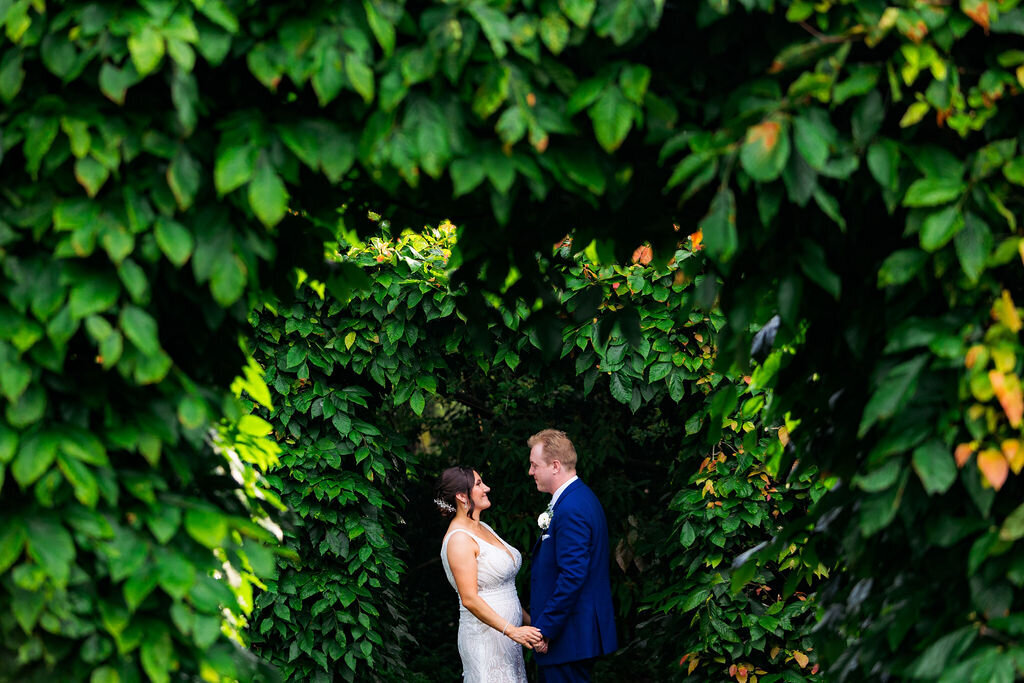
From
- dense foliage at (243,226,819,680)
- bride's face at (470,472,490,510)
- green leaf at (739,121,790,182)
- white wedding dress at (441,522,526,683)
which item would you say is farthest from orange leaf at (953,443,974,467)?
bride's face at (470,472,490,510)

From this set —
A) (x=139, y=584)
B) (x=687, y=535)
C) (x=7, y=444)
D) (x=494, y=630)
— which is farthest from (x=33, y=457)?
(x=494, y=630)

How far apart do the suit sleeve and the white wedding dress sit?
0.50 m

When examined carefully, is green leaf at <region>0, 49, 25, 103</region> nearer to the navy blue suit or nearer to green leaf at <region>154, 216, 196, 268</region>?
green leaf at <region>154, 216, 196, 268</region>

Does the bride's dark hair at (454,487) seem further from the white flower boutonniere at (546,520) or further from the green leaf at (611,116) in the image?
the green leaf at (611,116)

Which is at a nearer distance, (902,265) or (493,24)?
(493,24)

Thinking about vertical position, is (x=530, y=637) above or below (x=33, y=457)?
below

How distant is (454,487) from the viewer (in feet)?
17.3

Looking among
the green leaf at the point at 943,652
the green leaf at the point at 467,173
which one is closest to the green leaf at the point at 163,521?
the green leaf at the point at 467,173

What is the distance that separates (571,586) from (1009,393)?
3094 mm

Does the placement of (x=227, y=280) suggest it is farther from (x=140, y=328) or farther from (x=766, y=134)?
(x=766, y=134)

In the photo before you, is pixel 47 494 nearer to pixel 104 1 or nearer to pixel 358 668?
pixel 104 1

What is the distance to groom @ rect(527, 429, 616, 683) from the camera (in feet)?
14.9

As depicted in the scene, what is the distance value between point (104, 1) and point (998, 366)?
1.74 meters

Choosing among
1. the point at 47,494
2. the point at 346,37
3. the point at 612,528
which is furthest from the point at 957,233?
the point at 612,528
